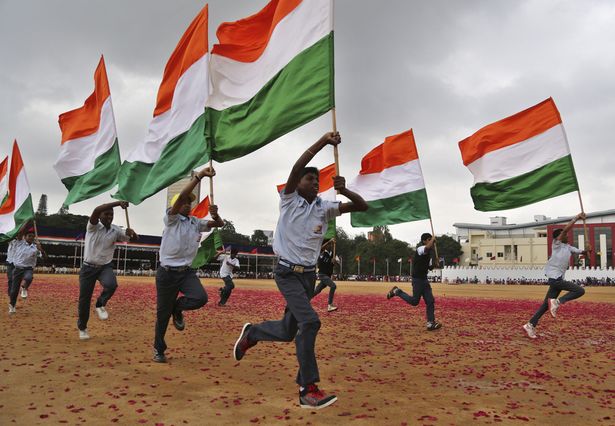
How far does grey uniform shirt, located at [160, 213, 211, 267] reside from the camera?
21.6 ft

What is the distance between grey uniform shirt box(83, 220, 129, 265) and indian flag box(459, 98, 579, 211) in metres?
7.07

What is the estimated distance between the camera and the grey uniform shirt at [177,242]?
660 centimetres

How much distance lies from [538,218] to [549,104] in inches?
5237

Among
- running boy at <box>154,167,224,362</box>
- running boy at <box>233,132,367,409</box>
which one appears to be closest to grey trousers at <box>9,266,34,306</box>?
running boy at <box>154,167,224,362</box>

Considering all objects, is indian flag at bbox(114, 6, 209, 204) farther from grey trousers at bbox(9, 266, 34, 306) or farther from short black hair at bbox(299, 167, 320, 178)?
grey trousers at bbox(9, 266, 34, 306)

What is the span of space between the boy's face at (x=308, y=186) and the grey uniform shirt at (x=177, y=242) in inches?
92.8

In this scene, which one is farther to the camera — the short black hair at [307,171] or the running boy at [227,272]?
the running boy at [227,272]

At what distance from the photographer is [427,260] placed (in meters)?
10.4

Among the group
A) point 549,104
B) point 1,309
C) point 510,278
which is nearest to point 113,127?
point 1,309

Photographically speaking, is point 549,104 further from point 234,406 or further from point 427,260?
point 234,406

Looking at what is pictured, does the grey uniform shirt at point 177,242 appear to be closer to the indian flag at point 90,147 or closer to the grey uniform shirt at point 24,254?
the indian flag at point 90,147

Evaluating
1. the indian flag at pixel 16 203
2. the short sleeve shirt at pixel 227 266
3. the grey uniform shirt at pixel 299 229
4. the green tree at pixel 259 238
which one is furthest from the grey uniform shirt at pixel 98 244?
the green tree at pixel 259 238

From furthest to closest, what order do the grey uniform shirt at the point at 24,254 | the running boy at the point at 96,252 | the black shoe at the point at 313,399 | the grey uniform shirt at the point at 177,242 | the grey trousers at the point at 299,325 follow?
1. the grey uniform shirt at the point at 24,254
2. the running boy at the point at 96,252
3. the grey uniform shirt at the point at 177,242
4. the grey trousers at the point at 299,325
5. the black shoe at the point at 313,399

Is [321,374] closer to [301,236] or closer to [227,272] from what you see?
[301,236]
